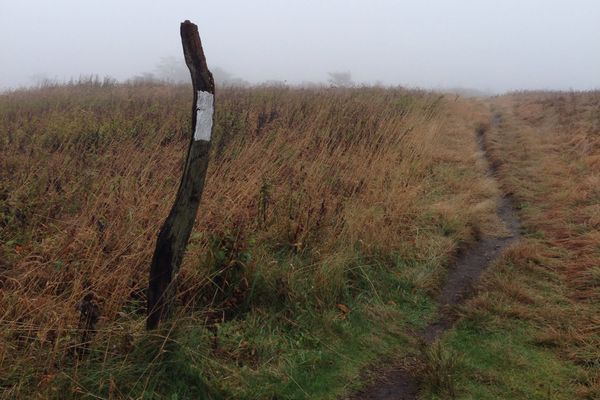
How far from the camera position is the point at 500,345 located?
337 cm

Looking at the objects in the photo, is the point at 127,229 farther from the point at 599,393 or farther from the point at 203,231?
the point at 599,393

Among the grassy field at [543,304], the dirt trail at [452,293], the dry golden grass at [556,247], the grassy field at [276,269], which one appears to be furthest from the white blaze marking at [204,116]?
the dry golden grass at [556,247]

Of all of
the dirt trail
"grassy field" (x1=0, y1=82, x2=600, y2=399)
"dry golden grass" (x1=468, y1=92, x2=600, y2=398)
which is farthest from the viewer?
"dry golden grass" (x1=468, y1=92, x2=600, y2=398)

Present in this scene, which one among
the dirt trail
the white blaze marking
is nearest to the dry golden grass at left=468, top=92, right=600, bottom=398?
the dirt trail

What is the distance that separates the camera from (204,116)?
254cm

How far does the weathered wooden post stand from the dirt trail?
1317 millimetres

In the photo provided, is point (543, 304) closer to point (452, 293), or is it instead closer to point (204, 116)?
point (452, 293)

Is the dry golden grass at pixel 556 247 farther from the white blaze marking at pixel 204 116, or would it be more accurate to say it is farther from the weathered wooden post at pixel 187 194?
the white blaze marking at pixel 204 116

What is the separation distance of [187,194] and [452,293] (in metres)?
2.72

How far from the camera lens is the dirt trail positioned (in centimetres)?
296

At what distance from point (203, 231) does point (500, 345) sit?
232 cm

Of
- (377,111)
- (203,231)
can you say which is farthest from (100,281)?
(377,111)

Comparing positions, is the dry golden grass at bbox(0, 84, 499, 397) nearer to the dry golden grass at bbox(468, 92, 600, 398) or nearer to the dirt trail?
the dirt trail

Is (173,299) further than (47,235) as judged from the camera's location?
No
